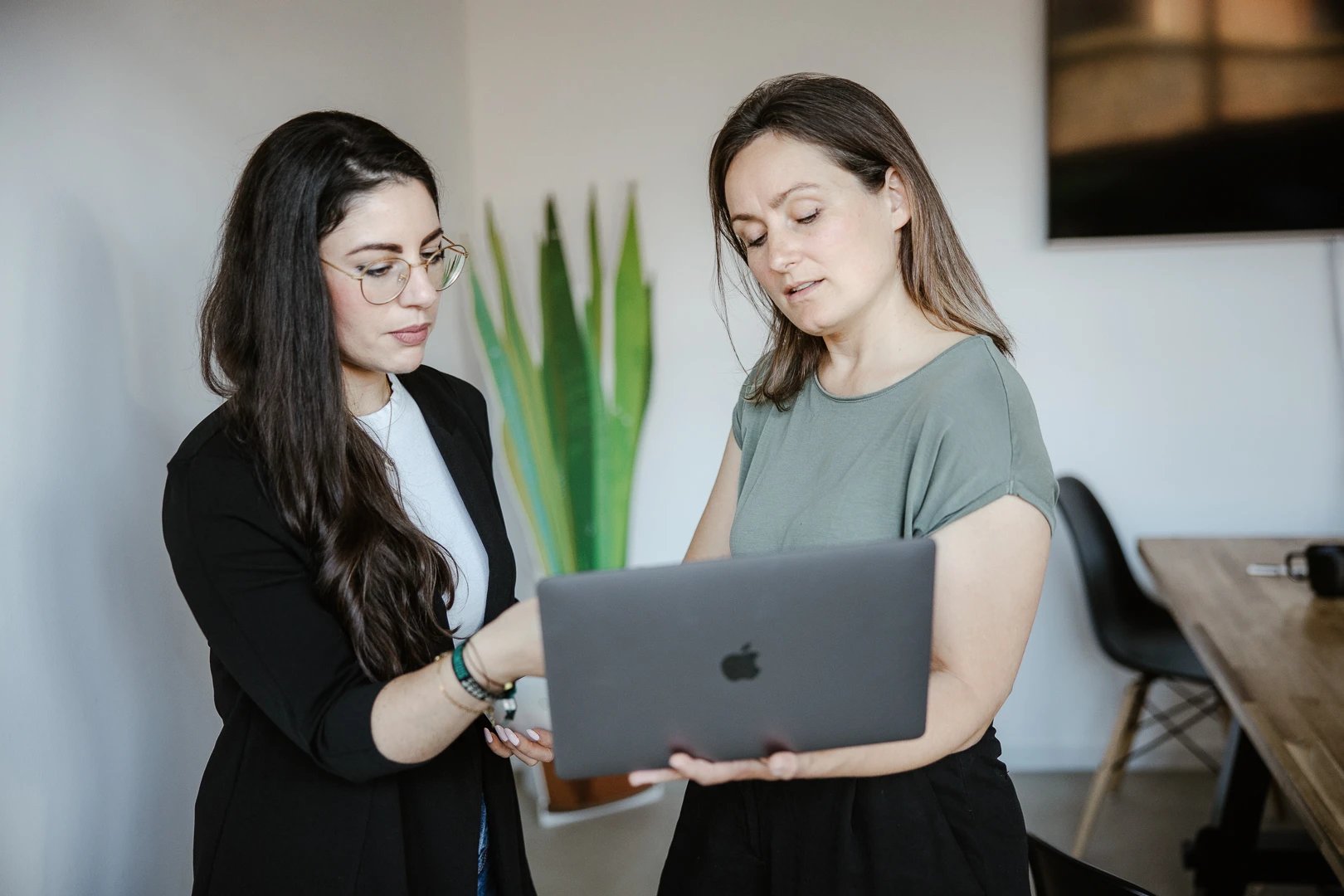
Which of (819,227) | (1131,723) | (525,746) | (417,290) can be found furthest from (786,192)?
(1131,723)

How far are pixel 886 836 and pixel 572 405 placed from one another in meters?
2.11

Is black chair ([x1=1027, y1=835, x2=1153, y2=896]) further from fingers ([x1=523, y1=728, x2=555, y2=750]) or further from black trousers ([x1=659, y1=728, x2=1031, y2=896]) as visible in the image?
fingers ([x1=523, y1=728, x2=555, y2=750])

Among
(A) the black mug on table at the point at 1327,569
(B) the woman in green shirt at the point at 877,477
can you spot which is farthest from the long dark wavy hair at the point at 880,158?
(A) the black mug on table at the point at 1327,569

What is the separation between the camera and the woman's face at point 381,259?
1301mm

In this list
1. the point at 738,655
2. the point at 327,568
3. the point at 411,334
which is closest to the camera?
the point at 738,655

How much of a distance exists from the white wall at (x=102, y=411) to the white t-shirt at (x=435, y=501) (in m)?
0.45

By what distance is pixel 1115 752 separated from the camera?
9.53ft

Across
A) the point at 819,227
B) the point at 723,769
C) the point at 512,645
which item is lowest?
the point at 723,769

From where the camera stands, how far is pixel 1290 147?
3215 mm

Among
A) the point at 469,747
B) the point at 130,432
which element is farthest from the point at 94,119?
the point at 469,747

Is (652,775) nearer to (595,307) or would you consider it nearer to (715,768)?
(715,768)

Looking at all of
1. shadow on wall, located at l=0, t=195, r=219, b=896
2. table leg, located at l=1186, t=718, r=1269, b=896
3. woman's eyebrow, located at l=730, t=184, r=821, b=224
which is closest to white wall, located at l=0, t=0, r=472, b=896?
shadow on wall, located at l=0, t=195, r=219, b=896

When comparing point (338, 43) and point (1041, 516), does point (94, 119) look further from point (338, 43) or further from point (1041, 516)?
point (1041, 516)

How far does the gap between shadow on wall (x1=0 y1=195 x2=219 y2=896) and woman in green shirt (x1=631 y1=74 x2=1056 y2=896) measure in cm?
82
